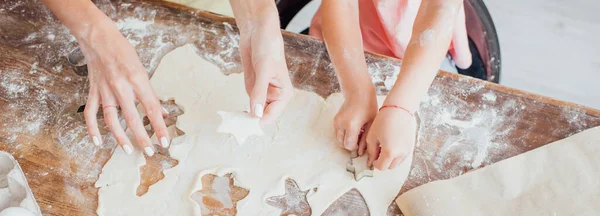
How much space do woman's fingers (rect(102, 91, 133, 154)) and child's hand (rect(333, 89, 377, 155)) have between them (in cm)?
43

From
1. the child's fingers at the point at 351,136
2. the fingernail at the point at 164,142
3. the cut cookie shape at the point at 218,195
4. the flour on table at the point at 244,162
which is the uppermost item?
the child's fingers at the point at 351,136

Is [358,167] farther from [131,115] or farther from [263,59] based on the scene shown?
[131,115]

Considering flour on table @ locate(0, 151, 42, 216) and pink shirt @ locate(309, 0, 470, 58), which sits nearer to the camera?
flour on table @ locate(0, 151, 42, 216)

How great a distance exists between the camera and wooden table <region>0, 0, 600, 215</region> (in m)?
0.99

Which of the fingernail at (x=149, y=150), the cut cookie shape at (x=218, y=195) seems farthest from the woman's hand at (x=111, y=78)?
the cut cookie shape at (x=218, y=195)

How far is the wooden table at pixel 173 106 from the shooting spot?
0.99m

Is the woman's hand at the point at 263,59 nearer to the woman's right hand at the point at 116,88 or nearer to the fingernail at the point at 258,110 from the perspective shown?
the fingernail at the point at 258,110

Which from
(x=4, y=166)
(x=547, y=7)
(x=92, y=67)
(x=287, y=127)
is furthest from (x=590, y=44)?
(x=4, y=166)

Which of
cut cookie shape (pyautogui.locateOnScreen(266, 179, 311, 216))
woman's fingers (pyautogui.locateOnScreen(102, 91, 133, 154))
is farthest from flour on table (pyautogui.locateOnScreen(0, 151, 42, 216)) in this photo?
cut cookie shape (pyautogui.locateOnScreen(266, 179, 311, 216))

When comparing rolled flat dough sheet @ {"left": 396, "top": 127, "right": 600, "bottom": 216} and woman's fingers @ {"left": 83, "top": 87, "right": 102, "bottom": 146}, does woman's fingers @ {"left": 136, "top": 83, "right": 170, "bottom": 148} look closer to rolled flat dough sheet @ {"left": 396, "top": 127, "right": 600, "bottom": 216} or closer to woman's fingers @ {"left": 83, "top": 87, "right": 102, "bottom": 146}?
woman's fingers @ {"left": 83, "top": 87, "right": 102, "bottom": 146}

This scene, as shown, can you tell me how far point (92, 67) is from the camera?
1.03 m

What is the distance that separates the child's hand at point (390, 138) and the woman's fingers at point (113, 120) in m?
0.49

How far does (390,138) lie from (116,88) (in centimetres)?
55

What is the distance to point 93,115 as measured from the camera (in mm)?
1005
